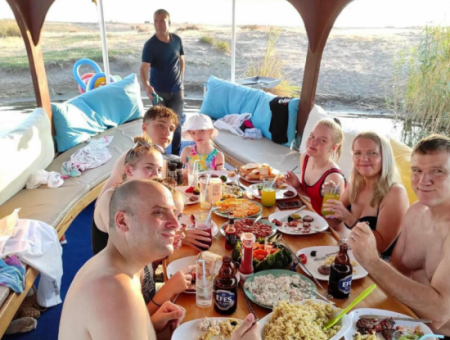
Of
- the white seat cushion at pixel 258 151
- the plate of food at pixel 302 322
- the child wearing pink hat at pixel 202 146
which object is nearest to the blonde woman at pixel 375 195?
the plate of food at pixel 302 322

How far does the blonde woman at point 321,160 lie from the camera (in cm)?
247

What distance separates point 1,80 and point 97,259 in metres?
12.9

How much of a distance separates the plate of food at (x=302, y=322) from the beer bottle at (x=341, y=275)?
0.11 m

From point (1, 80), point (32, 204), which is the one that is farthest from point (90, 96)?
point (1, 80)

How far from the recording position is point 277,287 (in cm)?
144

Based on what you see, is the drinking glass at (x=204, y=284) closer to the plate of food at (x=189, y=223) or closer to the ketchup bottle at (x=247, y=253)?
the ketchup bottle at (x=247, y=253)

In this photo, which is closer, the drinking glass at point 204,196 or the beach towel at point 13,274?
the beach towel at point 13,274

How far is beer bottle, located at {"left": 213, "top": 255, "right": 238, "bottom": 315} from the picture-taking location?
1.31 metres

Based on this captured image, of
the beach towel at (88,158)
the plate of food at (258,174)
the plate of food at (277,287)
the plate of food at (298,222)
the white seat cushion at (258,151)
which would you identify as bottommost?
the white seat cushion at (258,151)

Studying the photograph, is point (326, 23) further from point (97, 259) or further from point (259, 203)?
point (97, 259)

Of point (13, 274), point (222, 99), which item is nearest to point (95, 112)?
point (222, 99)

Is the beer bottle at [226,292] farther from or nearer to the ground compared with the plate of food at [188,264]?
farther from the ground

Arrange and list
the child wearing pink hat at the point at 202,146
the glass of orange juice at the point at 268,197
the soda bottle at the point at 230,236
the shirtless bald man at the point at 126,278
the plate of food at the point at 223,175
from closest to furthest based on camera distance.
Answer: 1. the shirtless bald man at the point at 126,278
2. the soda bottle at the point at 230,236
3. the glass of orange juice at the point at 268,197
4. the plate of food at the point at 223,175
5. the child wearing pink hat at the point at 202,146

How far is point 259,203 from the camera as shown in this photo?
2.30m
